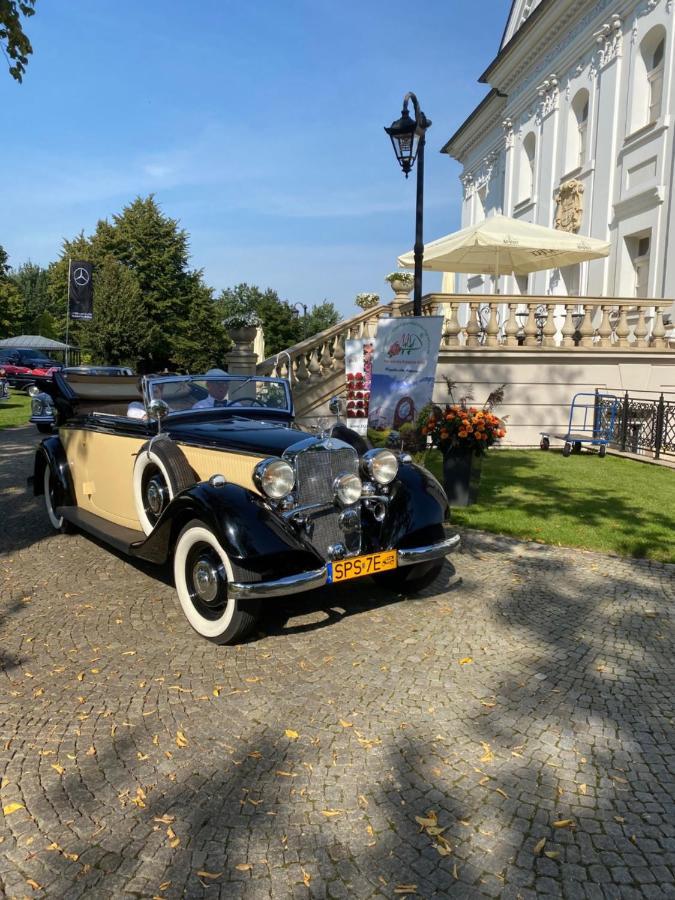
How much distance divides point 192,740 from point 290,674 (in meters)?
0.75

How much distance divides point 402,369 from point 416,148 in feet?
11.7

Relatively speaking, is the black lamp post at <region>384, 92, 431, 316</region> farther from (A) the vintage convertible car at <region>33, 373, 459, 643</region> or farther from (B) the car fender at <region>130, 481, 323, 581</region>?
(B) the car fender at <region>130, 481, 323, 581</region>

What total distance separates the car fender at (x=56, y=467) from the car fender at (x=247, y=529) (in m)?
2.45

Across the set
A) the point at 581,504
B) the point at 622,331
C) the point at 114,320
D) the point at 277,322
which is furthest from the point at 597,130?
the point at 277,322

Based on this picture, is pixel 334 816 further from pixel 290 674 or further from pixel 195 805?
pixel 290 674

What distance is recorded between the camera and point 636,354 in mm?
13492

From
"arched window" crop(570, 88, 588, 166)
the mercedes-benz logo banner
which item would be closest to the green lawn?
"arched window" crop(570, 88, 588, 166)

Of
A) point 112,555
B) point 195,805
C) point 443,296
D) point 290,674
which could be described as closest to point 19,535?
point 112,555

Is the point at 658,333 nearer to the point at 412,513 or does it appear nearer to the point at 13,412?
the point at 412,513

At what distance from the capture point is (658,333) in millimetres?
13625

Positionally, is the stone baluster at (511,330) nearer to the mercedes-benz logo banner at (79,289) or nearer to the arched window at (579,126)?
the arched window at (579,126)

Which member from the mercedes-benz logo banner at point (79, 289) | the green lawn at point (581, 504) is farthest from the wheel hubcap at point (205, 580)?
the mercedes-benz logo banner at point (79, 289)

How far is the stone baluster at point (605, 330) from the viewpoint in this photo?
44.0 feet

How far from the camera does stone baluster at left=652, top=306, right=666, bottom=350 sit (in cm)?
1360
